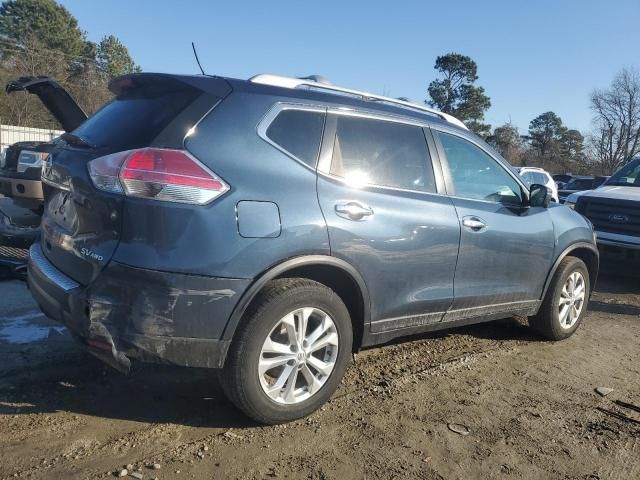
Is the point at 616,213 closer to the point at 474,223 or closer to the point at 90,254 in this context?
the point at 474,223

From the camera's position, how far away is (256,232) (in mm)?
2949

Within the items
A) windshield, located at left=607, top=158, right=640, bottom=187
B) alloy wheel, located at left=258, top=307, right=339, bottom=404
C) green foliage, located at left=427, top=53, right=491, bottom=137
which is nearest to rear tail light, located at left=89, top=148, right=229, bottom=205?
alloy wheel, located at left=258, top=307, right=339, bottom=404

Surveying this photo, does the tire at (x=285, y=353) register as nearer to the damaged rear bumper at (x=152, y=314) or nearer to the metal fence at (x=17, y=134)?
the damaged rear bumper at (x=152, y=314)

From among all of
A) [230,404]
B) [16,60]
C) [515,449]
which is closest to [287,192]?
[230,404]

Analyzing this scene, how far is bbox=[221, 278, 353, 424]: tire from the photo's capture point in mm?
3010

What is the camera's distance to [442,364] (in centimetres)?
442

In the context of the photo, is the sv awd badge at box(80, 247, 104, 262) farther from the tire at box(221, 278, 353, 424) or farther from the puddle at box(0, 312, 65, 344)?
the puddle at box(0, 312, 65, 344)

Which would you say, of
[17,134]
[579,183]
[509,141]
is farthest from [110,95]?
[509,141]

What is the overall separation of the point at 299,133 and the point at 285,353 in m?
1.26

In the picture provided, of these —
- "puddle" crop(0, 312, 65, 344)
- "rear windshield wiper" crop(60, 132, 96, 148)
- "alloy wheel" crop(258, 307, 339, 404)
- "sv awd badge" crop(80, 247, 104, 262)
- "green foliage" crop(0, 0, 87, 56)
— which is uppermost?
"green foliage" crop(0, 0, 87, 56)

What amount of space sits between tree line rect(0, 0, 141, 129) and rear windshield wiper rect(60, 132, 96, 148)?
875 inches

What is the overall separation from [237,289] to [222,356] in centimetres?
36

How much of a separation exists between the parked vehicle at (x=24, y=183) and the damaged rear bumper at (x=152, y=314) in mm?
3188

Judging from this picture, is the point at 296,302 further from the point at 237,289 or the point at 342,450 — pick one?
the point at 342,450
